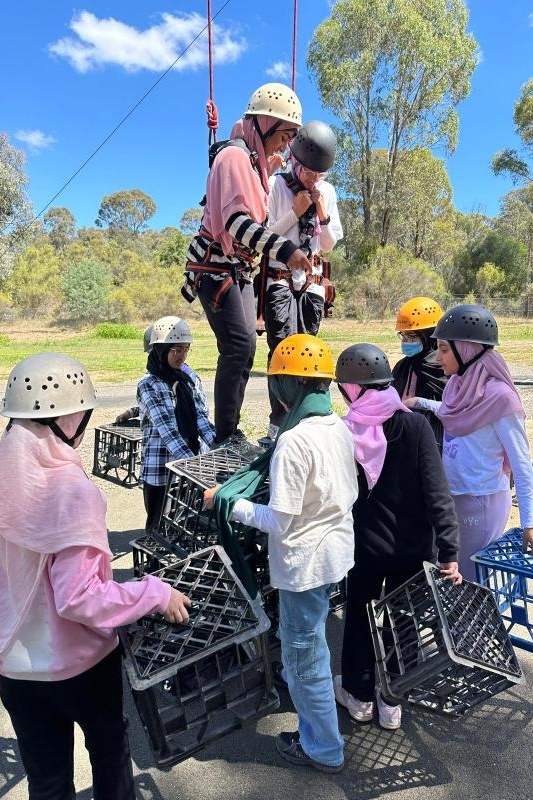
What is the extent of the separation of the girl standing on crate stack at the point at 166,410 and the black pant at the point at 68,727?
5.96ft

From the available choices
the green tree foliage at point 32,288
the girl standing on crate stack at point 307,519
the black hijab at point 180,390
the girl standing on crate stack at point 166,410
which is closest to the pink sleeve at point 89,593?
the girl standing on crate stack at point 307,519

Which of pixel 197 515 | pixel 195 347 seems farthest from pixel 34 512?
pixel 195 347

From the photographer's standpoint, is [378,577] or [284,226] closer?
[378,577]

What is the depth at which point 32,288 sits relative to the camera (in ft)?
120

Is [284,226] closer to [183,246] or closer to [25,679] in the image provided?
[25,679]

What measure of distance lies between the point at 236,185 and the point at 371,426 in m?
1.55

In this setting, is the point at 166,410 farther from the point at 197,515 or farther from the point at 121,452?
the point at 121,452

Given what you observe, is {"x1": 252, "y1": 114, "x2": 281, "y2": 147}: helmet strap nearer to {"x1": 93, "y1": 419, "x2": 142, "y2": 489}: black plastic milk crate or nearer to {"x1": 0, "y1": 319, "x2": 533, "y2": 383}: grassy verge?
{"x1": 93, "y1": 419, "x2": 142, "y2": 489}: black plastic milk crate

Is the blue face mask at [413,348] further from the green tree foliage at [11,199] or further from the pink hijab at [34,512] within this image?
the green tree foliage at [11,199]

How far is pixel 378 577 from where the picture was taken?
289cm

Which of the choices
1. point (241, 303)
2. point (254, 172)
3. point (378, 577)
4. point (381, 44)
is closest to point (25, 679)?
point (378, 577)

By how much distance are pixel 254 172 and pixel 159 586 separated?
2.34m

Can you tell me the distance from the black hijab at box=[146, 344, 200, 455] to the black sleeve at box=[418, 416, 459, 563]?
1.81 meters

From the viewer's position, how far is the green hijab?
2.51 meters
